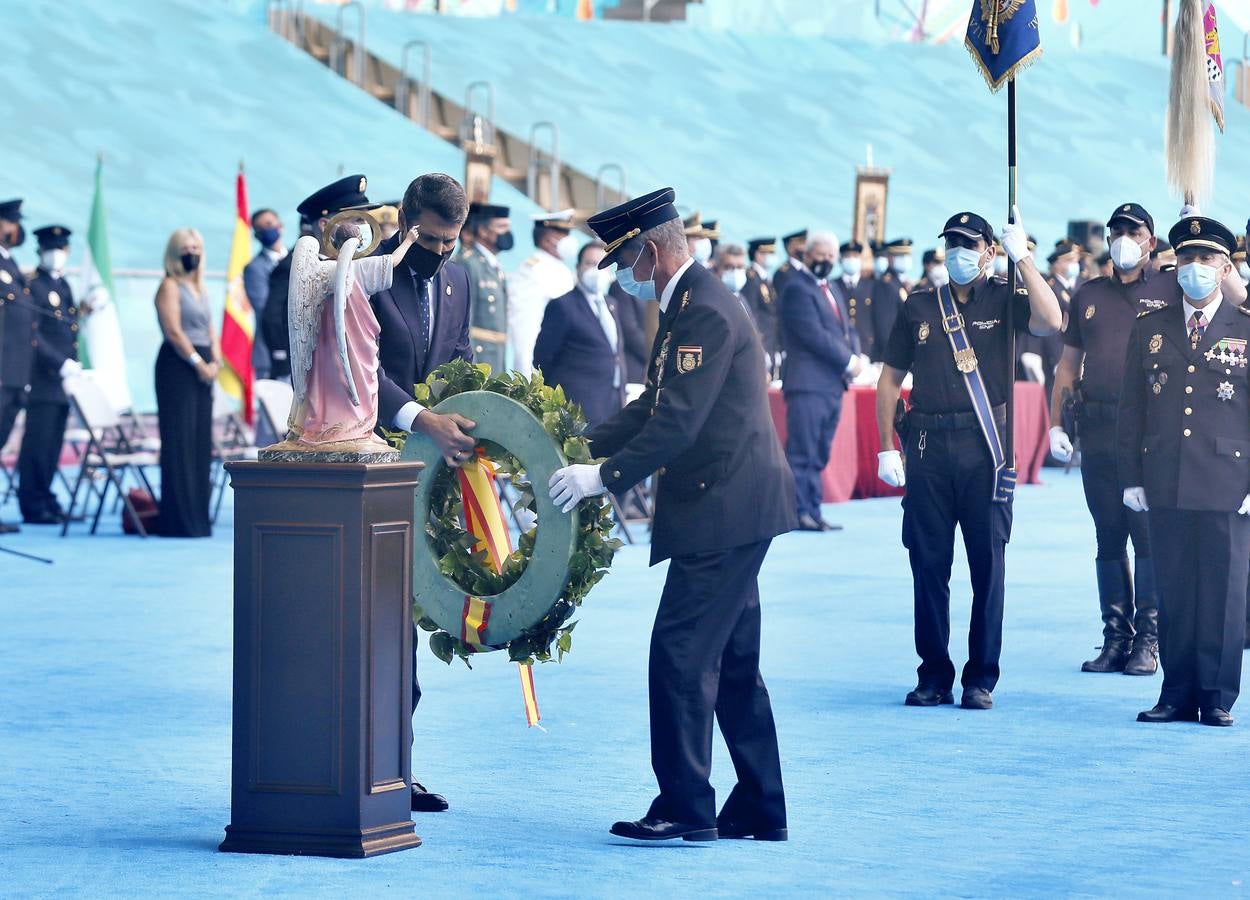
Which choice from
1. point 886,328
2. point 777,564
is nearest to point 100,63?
point 886,328

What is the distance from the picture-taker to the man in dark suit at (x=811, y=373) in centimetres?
1336

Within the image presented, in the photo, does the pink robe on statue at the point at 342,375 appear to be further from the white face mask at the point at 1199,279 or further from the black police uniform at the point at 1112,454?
the black police uniform at the point at 1112,454

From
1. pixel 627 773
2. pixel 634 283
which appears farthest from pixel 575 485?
pixel 627 773

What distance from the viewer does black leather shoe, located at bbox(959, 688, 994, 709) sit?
23.4 feet

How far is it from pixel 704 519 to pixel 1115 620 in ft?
11.4

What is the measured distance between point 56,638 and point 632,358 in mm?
5332

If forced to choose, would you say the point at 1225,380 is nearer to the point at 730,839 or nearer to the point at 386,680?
the point at 730,839

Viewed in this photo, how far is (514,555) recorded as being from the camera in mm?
5344

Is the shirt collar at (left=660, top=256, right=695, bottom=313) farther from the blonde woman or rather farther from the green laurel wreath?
the blonde woman

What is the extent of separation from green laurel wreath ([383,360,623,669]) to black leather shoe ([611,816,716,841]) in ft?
1.50

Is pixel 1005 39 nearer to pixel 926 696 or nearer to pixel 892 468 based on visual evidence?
pixel 892 468

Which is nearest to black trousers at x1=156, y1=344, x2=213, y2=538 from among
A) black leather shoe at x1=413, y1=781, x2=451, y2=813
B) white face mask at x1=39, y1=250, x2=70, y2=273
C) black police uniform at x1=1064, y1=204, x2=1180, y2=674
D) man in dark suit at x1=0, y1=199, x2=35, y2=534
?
man in dark suit at x1=0, y1=199, x2=35, y2=534

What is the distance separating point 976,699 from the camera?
7.15 metres

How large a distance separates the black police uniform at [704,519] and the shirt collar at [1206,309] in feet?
7.86
